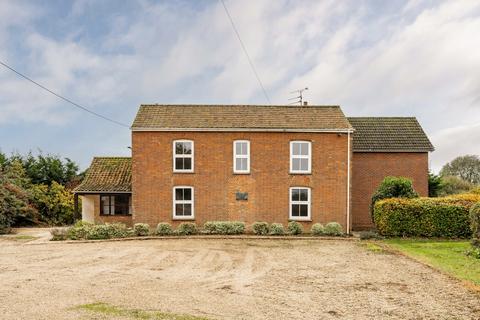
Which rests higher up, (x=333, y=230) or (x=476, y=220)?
(x=476, y=220)

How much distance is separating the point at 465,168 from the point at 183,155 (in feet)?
187

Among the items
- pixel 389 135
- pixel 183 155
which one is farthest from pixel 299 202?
pixel 389 135

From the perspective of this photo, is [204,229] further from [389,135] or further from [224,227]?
[389,135]

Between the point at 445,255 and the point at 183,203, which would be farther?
the point at 183,203

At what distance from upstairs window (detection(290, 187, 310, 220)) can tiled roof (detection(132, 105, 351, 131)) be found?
3549 mm

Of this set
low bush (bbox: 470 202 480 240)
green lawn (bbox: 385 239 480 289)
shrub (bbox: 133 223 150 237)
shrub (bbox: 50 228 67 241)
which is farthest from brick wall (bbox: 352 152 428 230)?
shrub (bbox: 50 228 67 241)

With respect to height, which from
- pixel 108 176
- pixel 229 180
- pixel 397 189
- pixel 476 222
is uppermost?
pixel 108 176

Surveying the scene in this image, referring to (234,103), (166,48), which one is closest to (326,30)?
(166,48)

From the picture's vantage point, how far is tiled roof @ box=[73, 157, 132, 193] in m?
24.5

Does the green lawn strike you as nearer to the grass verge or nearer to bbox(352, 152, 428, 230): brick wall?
bbox(352, 152, 428, 230): brick wall

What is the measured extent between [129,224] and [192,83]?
9.93m

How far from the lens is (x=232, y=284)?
10.4 m

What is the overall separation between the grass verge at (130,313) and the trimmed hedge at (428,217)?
15.1 m

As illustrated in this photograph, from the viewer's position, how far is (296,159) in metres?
23.0
